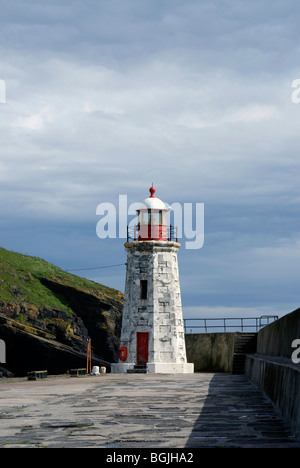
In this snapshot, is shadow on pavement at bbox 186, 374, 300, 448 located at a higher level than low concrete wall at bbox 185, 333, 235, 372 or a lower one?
lower

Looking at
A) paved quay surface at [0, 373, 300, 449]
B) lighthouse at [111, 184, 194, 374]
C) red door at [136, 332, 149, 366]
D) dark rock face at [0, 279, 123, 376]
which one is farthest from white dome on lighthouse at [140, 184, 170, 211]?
paved quay surface at [0, 373, 300, 449]

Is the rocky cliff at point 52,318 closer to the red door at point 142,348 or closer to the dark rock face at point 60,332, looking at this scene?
the dark rock face at point 60,332

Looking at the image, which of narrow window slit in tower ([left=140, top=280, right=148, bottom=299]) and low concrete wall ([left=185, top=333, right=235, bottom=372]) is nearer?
narrow window slit in tower ([left=140, top=280, right=148, bottom=299])

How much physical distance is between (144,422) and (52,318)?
4503 cm

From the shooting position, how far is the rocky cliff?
47.8m

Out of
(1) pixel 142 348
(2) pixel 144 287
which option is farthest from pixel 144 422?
(2) pixel 144 287

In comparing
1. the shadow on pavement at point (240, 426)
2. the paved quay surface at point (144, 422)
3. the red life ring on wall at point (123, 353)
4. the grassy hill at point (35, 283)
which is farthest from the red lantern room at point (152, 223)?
the shadow on pavement at point (240, 426)

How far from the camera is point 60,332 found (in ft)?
168

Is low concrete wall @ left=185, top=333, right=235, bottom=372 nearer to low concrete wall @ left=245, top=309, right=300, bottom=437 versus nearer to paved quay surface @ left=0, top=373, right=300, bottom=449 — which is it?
low concrete wall @ left=245, top=309, right=300, bottom=437

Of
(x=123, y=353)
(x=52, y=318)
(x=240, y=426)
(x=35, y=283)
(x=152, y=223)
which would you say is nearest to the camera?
(x=240, y=426)

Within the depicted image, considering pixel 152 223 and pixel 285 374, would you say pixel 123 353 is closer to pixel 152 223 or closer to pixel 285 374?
pixel 152 223

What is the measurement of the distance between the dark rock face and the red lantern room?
15513 mm

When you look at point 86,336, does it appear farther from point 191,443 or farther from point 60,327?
point 191,443

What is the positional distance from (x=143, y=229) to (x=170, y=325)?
17.7ft
